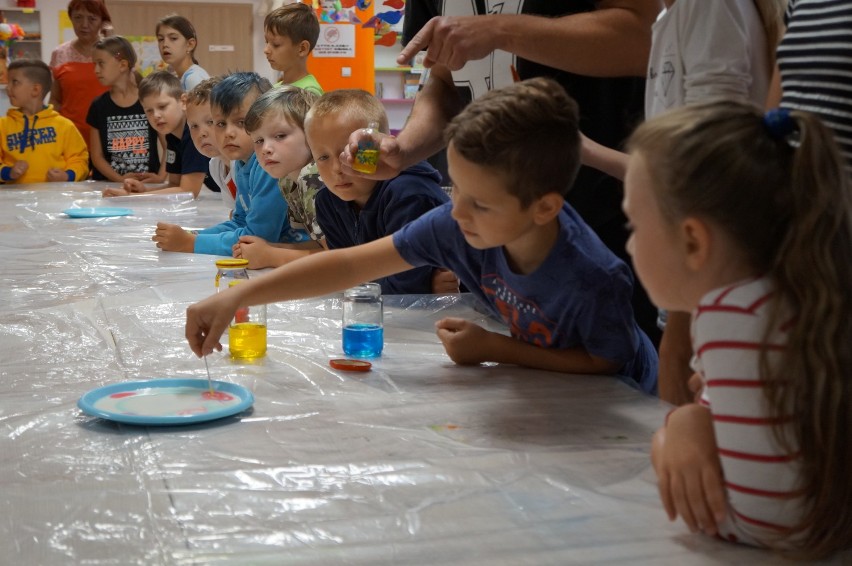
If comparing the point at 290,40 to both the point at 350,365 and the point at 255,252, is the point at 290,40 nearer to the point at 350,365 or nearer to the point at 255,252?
the point at 255,252

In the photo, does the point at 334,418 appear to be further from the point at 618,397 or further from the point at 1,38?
the point at 1,38

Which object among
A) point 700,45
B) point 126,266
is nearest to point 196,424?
point 700,45

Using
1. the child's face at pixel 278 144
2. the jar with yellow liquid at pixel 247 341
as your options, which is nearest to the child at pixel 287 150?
the child's face at pixel 278 144

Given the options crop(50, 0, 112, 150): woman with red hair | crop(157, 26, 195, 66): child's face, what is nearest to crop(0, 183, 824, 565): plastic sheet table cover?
crop(157, 26, 195, 66): child's face

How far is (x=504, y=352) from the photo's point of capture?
155cm

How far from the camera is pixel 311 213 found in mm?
2693

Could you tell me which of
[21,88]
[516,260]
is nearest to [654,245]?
[516,260]

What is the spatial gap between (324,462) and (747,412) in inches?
19.8

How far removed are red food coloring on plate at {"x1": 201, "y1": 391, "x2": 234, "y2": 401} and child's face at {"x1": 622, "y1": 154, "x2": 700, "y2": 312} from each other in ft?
2.19

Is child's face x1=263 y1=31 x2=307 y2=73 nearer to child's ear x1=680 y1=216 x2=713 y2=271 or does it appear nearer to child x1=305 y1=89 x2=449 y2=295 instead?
child x1=305 y1=89 x2=449 y2=295

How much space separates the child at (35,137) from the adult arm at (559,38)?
4.21 meters

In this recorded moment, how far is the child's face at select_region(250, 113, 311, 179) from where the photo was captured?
2.65 m

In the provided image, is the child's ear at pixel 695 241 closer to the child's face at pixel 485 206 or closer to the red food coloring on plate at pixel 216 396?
the child's face at pixel 485 206

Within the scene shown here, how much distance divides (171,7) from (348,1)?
3.75 m
